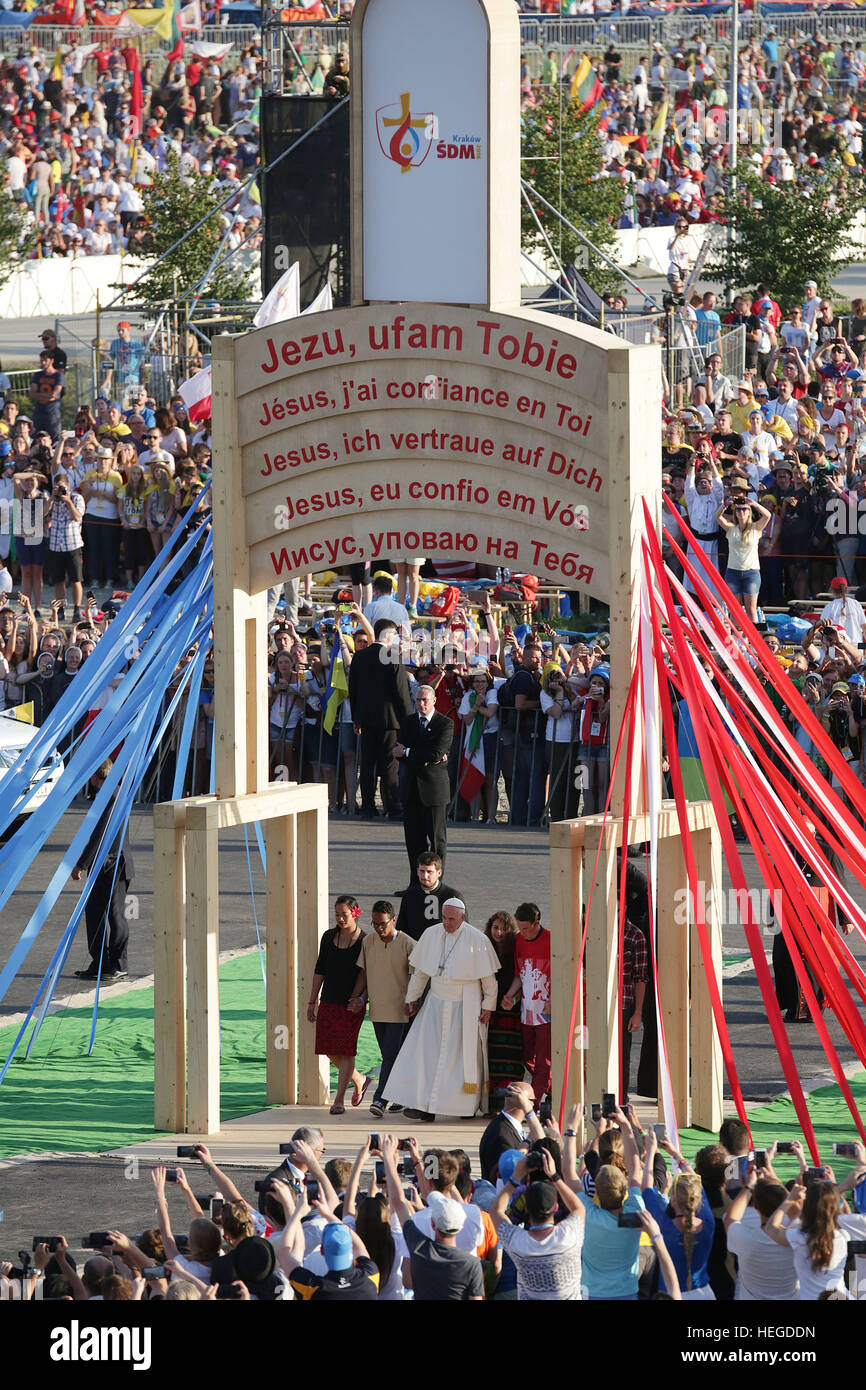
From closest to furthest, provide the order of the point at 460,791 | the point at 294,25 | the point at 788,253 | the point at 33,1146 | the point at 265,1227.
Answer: the point at 265,1227, the point at 33,1146, the point at 460,791, the point at 294,25, the point at 788,253

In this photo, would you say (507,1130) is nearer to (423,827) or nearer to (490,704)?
(423,827)

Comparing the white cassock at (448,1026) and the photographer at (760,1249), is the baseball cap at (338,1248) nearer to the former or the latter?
the photographer at (760,1249)

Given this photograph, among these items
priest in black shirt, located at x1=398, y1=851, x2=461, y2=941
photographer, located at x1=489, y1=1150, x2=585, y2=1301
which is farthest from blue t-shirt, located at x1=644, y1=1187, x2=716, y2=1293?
priest in black shirt, located at x1=398, y1=851, x2=461, y2=941

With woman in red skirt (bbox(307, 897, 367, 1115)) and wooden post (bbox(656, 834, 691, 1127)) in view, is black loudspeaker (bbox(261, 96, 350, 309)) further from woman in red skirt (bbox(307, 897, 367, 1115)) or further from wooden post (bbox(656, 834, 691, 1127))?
wooden post (bbox(656, 834, 691, 1127))

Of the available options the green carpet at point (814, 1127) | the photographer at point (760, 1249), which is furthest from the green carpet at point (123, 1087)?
the photographer at point (760, 1249)

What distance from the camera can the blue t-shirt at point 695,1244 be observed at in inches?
345

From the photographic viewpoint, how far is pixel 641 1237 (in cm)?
873

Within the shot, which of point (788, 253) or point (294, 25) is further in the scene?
point (788, 253)

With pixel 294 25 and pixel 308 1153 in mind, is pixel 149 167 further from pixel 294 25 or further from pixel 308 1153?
pixel 308 1153

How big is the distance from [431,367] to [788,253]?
72.6 ft

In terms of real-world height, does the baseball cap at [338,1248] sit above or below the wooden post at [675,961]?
below

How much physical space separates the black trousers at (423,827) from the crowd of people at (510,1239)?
748 cm

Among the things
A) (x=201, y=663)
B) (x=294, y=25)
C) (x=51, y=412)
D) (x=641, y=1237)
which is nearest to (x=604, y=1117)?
(x=641, y=1237)

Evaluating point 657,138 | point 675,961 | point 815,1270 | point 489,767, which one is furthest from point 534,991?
point 657,138
